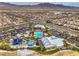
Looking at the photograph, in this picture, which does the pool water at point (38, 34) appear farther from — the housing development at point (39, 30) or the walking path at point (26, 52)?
the walking path at point (26, 52)

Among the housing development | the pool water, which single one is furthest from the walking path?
the pool water

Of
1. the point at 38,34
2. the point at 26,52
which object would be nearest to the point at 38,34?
the point at 38,34

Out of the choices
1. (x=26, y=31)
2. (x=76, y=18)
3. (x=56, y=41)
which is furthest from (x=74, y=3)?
(x=26, y=31)

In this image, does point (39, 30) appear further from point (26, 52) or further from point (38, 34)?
point (26, 52)

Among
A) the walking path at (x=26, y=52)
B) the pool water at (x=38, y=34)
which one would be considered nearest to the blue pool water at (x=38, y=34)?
the pool water at (x=38, y=34)

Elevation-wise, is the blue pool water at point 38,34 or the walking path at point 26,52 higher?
the blue pool water at point 38,34

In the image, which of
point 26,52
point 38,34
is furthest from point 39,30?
point 26,52

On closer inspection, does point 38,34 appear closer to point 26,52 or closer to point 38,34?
point 38,34

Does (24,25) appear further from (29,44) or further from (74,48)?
(74,48)

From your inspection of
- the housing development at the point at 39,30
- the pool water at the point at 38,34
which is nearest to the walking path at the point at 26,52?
the housing development at the point at 39,30

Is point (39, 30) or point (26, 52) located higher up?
point (39, 30)

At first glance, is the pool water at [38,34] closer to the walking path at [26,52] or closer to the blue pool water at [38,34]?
the blue pool water at [38,34]

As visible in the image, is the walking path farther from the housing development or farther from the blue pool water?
the blue pool water
